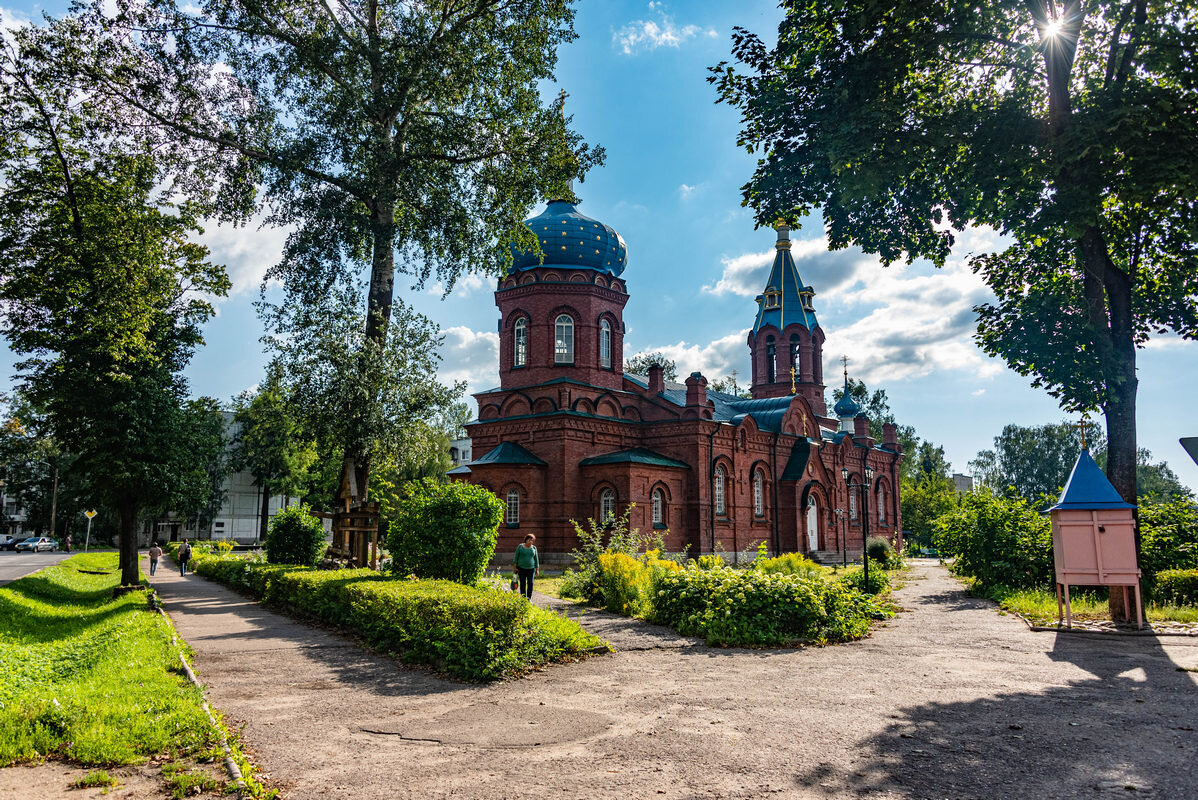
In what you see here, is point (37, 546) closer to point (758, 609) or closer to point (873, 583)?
point (873, 583)

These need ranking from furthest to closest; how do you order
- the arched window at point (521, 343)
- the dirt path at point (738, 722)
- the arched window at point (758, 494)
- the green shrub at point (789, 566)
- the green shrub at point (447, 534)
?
the arched window at point (758, 494) → the arched window at point (521, 343) → the green shrub at point (789, 566) → the green shrub at point (447, 534) → the dirt path at point (738, 722)

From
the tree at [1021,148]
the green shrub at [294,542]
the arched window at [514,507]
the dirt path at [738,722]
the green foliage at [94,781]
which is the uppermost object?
the tree at [1021,148]

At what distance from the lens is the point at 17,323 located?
16359 millimetres

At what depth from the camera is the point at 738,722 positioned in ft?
21.2

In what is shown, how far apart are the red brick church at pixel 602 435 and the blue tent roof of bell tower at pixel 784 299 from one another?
6.78 meters

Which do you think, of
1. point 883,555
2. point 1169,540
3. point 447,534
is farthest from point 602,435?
point 1169,540

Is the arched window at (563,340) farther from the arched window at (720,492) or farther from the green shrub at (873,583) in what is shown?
the green shrub at (873,583)

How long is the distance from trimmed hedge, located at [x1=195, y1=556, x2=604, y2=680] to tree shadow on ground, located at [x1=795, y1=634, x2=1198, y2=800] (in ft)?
13.6

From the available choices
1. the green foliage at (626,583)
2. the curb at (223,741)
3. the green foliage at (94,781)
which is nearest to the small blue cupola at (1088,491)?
the green foliage at (626,583)

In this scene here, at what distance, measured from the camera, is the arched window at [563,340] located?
29.6m

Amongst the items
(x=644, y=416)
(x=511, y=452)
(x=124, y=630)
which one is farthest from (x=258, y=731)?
(x=644, y=416)

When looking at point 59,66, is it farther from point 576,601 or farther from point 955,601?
point 955,601

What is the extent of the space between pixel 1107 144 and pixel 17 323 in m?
20.5

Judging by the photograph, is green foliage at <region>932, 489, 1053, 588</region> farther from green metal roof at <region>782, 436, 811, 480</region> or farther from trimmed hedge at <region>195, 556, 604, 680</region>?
green metal roof at <region>782, 436, 811, 480</region>
